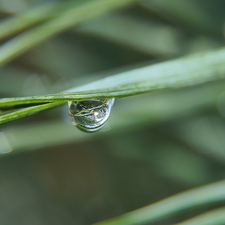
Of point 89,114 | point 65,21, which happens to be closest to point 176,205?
point 89,114

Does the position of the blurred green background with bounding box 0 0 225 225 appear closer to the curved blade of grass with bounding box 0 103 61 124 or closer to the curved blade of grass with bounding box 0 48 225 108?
the curved blade of grass with bounding box 0 48 225 108

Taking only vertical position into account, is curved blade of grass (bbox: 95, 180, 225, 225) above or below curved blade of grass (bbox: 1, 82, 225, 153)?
below

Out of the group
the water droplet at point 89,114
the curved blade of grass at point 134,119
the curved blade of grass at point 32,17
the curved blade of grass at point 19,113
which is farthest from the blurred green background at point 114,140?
the curved blade of grass at point 19,113

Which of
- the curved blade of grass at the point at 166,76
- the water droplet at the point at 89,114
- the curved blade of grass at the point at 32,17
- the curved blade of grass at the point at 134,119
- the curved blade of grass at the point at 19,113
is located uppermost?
the curved blade of grass at the point at 32,17

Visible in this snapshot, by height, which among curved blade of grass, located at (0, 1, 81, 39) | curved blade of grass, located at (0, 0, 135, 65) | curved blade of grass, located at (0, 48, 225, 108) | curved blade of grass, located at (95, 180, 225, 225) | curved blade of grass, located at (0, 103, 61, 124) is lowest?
curved blade of grass, located at (95, 180, 225, 225)

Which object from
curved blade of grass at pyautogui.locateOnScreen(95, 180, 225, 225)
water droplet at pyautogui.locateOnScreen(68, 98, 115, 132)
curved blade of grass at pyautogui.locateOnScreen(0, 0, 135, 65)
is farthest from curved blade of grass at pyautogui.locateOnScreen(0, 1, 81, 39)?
curved blade of grass at pyautogui.locateOnScreen(95, 180, 225, 225)

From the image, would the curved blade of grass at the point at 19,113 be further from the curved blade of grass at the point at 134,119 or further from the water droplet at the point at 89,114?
the curved blade of grass at the point at 134,119

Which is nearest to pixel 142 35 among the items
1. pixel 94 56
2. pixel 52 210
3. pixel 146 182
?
pixel 94 56

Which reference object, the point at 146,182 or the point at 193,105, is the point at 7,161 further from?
the point at 193,105
